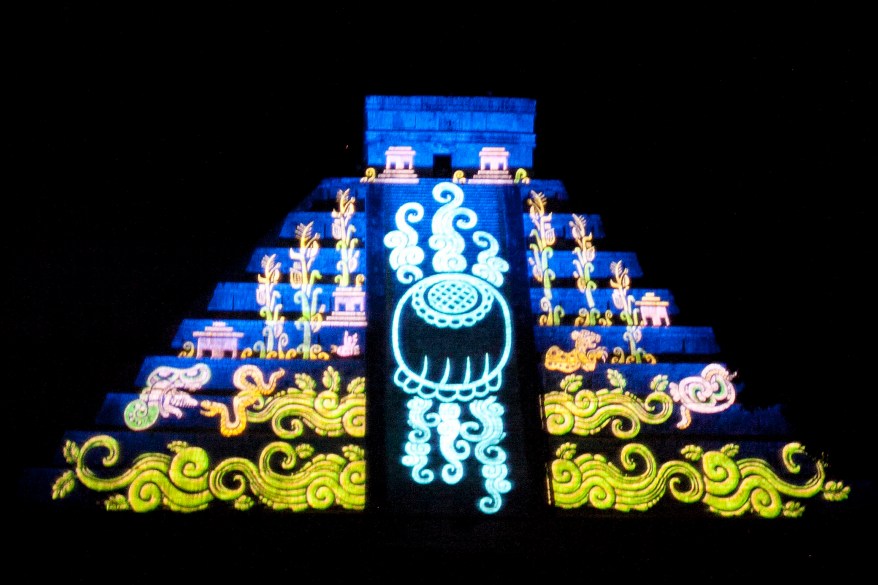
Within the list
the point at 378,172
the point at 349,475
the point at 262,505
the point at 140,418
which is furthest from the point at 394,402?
the point at 378,172

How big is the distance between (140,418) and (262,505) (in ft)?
3.89

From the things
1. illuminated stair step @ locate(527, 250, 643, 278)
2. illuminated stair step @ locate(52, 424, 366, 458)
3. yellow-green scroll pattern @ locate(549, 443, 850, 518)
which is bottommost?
yellow-green scroll pattern @ locate(549, 443, 850, 518)

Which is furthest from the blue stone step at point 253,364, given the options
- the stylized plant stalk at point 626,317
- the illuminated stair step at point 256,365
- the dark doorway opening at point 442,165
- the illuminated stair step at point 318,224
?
the dark doorway opening at point 442,165

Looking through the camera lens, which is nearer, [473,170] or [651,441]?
[651,441]

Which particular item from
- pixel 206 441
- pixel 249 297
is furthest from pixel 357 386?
pixel 249 297

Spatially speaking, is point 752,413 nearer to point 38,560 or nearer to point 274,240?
point 274,240

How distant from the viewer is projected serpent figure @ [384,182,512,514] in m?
6.70

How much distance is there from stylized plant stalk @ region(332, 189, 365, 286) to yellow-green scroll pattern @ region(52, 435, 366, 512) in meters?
1.66

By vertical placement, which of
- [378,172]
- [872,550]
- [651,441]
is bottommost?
[872,550]

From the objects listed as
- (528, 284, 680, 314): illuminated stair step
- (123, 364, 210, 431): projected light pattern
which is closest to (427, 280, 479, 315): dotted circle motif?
(528, 284, 680, 314): illuminated stair step

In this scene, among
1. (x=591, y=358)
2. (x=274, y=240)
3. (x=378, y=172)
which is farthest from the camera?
(x=378, y=172)

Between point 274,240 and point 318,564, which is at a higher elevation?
point 274,240

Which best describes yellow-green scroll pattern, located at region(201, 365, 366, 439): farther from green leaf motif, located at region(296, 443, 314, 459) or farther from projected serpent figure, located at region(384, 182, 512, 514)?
projected serpent figure, located at region(384, 182, 512, 514)

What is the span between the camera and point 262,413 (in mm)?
6809
